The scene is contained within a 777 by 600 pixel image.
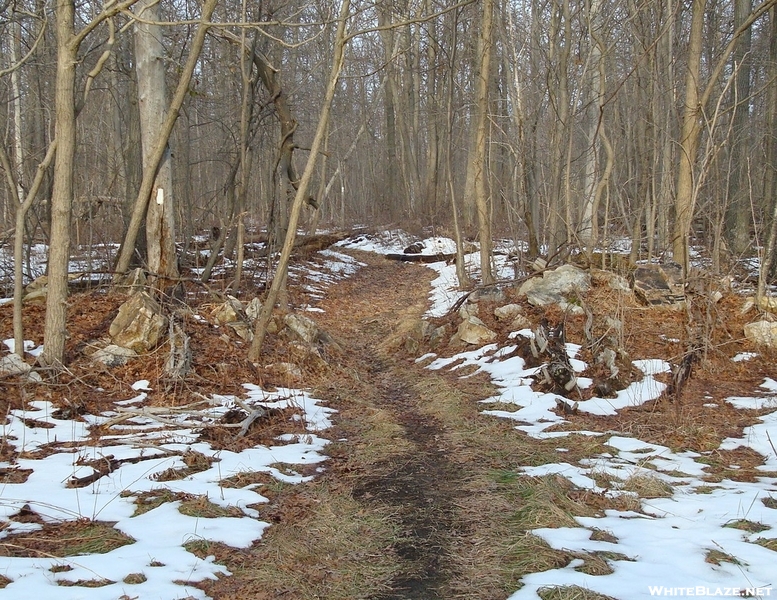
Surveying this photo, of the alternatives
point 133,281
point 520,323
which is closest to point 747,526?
point 520,323

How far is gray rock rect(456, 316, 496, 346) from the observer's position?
9.27m

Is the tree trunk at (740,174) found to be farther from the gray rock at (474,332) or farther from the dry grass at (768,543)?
the dry grass at (768,543)

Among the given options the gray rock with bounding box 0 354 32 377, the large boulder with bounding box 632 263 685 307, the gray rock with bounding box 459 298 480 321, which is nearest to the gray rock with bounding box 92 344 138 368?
the gray rock with bounding box 0 354 32 377

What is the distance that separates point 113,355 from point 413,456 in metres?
3.78

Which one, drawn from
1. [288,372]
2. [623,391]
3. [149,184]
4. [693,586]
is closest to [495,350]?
[623,391]

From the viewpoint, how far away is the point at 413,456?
217 inches

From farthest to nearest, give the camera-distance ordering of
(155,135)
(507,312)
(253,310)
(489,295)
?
1. (489,295)
2. (507,312)
3. (253,310)
4. (155,135)

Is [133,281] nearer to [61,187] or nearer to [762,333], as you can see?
[61,187]

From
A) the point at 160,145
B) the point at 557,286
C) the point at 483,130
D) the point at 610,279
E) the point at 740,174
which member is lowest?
the point at 557,286

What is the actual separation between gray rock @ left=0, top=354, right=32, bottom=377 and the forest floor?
0.54 ft

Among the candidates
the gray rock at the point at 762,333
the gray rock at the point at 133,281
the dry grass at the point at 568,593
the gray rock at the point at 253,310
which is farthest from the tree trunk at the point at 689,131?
the gray rock at the point at 133,281

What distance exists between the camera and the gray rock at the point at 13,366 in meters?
6.09

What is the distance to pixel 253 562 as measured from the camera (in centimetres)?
346

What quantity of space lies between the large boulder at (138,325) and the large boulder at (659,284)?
23.0 ft
